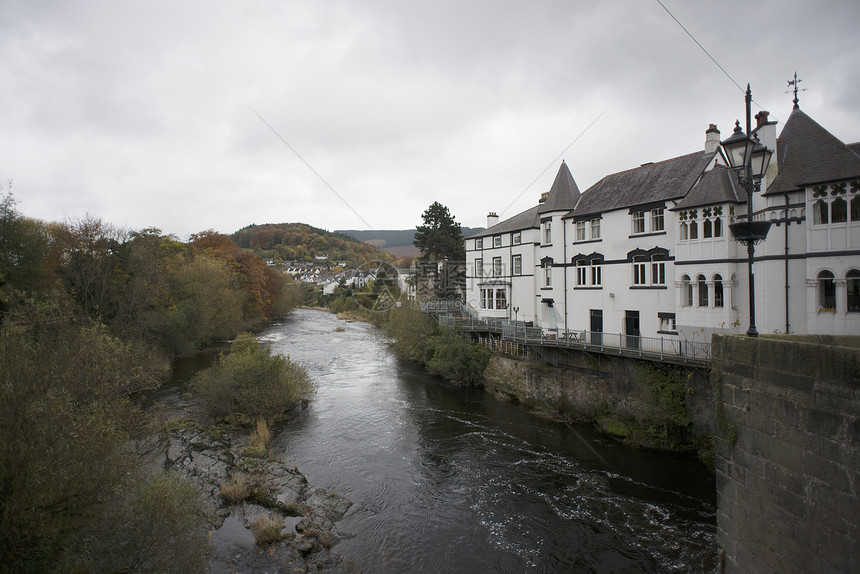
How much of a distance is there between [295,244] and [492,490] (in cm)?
15216

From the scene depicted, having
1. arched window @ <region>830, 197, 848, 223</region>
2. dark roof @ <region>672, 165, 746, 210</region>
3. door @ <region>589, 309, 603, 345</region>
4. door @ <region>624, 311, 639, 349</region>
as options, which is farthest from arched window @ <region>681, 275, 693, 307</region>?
arched window @ <region>830, 197, 848, 223</region>

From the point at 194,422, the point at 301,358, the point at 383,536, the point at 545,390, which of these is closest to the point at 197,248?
the point at 301,358

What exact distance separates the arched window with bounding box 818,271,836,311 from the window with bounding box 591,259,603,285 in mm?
9408

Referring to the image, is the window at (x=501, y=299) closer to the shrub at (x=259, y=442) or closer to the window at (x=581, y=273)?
the window at (x=581, y=273)

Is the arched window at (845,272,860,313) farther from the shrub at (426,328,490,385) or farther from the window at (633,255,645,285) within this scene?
the shrub at (426,328,490,385)

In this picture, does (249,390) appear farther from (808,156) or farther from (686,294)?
(808,156)

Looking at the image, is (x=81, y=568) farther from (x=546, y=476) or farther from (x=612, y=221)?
(x=612, y=221)

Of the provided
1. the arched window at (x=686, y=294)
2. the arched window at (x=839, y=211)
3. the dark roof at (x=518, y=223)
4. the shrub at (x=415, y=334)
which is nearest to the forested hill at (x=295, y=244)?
the shrub at (x=415, y=334)

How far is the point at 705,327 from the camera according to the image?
17125mm

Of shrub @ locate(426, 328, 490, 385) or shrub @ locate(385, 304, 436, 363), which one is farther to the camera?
shrub @ locate(385, 304, 436, 363)

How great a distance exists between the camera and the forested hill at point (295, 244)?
146 m

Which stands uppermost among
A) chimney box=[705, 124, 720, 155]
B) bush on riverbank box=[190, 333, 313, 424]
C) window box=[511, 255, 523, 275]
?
chimney box=[705, 124, 720, 155]

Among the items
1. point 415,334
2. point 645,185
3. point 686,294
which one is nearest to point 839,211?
point 686,294

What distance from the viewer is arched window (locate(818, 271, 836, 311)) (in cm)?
1344
